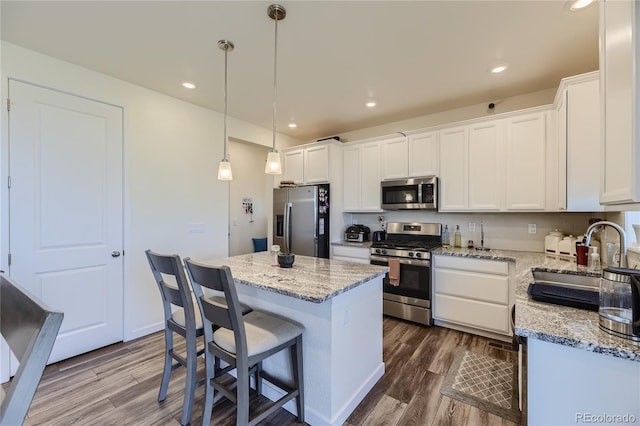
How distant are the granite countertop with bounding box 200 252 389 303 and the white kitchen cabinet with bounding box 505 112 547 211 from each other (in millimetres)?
1985

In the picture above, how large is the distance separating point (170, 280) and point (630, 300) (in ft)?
11.9

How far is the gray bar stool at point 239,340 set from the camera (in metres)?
1.37

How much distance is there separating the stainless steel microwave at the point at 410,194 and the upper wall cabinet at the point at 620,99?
213 centimetres

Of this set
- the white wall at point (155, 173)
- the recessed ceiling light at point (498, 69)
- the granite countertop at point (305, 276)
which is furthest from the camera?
the white wall at point (155, 173)

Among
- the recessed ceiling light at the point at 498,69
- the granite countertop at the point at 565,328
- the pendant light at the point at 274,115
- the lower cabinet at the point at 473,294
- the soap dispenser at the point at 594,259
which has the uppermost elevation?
the recessed ceiling light at the point at 498,69

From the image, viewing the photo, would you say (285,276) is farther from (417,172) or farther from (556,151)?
(556,151)

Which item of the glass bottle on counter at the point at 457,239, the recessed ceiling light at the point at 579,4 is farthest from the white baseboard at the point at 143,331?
the recessed ceiling light at the point at 579,4

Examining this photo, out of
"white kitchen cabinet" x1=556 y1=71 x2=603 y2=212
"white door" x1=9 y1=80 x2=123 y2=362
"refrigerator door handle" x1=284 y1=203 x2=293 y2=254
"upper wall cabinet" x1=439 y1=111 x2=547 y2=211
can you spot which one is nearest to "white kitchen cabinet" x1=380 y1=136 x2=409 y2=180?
"upper wall cabinet" x1=439 y1=111 x2=547 y2=211

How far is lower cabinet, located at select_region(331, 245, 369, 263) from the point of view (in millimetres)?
3658

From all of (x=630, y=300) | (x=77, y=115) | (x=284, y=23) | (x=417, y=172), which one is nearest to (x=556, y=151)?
(x=417, y=172)

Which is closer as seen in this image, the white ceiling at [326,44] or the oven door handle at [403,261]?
the white ceiling at [326,44]

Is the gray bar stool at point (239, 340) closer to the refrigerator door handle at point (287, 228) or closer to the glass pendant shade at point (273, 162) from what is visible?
the glass pendant shade at point (273, 162)

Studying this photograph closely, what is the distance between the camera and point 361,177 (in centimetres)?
407

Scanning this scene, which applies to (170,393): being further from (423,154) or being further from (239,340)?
(423,154)
